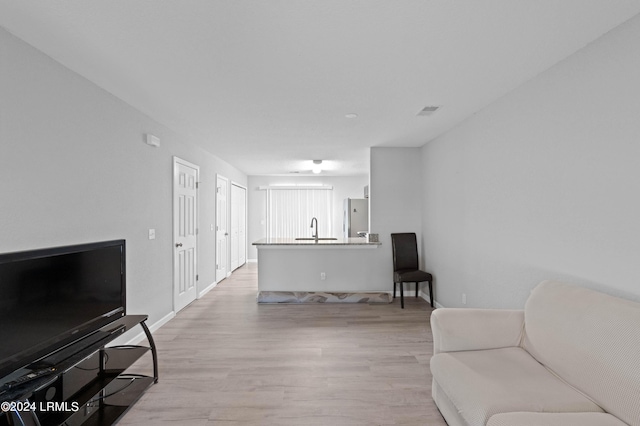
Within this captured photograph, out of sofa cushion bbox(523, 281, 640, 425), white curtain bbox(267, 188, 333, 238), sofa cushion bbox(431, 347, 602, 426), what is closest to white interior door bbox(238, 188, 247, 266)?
white curtain bbox(267, 188, 333, 238)

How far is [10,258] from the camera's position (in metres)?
1.60

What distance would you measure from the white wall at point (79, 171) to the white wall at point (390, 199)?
3080mm

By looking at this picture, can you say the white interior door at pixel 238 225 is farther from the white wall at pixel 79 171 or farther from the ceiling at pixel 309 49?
the ceiling at pixel 309 49

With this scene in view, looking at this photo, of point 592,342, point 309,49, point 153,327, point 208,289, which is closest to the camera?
point 592,342

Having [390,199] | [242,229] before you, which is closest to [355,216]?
[390,199]

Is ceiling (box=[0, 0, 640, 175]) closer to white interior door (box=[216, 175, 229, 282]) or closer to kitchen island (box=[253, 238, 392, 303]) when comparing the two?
kitchen island (box=[253, 238, 392, 303])

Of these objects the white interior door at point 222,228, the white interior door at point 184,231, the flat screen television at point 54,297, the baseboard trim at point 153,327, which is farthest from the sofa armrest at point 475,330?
the white interior door at point 222,228

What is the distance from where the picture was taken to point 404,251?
488 cm

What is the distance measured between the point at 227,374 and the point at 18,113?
2443 millimetres

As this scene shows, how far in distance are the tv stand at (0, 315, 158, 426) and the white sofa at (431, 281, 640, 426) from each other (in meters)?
2.18

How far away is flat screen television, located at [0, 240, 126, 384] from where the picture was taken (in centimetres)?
161

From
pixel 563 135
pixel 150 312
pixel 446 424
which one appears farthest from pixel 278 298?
pixel 563 135

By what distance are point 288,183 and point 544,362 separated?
745 cm

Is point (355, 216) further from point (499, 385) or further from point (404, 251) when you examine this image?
point (499, 385)
